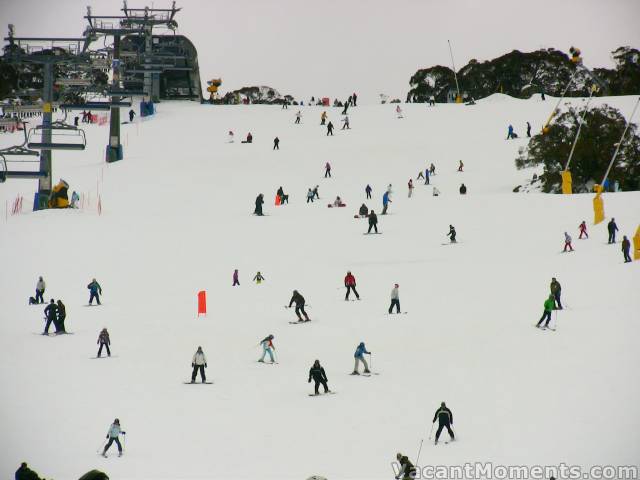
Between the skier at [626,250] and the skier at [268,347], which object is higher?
the skier at [626,250]

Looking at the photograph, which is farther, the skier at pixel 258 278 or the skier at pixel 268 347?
the skier at pixel 258 278

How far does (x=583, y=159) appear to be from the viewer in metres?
49.4

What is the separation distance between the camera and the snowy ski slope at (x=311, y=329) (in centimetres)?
1838

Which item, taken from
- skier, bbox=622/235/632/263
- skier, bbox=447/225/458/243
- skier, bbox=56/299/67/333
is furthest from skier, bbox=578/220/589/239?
skier, bbox=56/299/67/333

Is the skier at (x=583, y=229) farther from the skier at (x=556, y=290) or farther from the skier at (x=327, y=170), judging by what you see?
the skier at (x=327, y=170)

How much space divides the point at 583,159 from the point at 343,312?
982 inches

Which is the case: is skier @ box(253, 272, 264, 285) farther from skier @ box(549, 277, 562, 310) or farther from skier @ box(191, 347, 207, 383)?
skier @ box(191, 347, 207, 383)

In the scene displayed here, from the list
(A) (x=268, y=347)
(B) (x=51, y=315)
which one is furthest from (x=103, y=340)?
(A) (x=268, y=347)

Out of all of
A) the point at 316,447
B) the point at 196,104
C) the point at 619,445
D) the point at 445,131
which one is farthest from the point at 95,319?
the point at 196,104

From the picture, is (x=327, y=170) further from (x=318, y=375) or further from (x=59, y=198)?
(x=318, y=375)

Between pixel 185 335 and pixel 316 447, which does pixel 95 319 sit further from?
pixel 316 447

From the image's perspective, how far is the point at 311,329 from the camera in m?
27.2

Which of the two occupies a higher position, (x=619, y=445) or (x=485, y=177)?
(x=485, y=177)

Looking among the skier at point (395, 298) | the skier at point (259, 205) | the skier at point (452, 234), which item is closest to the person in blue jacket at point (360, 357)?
the skier at point (395, 298)
